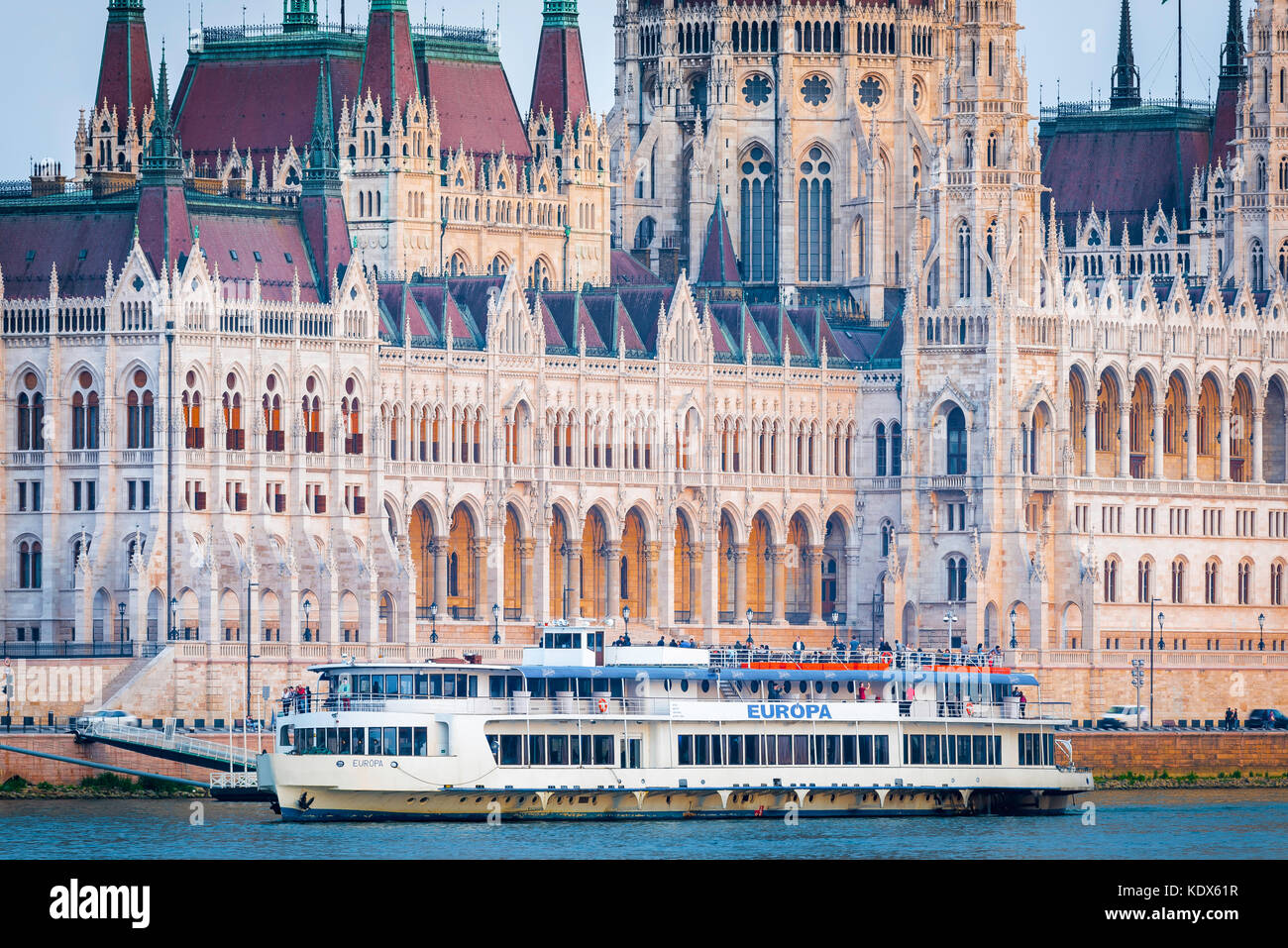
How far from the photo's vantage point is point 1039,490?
194875 mm

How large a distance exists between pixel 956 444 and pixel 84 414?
41.0 meters

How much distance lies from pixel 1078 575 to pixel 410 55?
35154 millimetres

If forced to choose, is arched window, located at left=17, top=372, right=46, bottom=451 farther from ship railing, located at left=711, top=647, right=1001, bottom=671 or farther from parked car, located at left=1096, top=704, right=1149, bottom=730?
parked car, located at left=1096, top=704, right=1149, bottom=730

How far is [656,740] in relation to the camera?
146m

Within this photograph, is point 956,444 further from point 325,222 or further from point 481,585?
point 325,222

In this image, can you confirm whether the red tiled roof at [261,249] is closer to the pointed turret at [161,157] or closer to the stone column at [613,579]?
the pointed turret at [161,157]

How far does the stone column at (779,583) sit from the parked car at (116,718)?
4181 centimetres

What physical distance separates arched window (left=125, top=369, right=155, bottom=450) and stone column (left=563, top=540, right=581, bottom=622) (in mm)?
22629

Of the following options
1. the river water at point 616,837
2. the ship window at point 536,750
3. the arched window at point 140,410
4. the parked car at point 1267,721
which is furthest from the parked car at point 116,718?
the parked car at point 1267,721

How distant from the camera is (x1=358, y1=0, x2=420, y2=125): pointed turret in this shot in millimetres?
195000

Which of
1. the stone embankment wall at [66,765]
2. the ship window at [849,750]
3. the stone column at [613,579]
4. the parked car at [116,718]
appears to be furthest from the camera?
the stone column at [613,579]

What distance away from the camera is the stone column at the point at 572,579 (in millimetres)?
187375

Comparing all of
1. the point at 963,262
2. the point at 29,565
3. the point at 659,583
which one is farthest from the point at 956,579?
the point at 29,565
